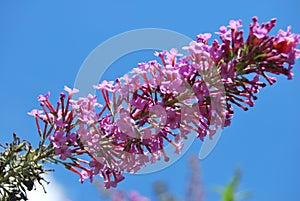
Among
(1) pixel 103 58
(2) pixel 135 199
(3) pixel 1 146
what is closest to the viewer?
(3) pixel 1 146

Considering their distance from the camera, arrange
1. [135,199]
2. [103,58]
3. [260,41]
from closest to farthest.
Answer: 1. [260,41]
2. [103,58]
3. [135,199]

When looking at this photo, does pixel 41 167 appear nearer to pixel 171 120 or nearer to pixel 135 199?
pixel 171 120

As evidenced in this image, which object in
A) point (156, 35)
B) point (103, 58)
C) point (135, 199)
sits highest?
point (135, 199)

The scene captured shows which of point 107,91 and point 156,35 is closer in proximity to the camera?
point 107,91

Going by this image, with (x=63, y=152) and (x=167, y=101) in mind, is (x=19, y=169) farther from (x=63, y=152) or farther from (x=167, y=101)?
(x=167, y=101)

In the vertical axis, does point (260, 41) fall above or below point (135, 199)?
below

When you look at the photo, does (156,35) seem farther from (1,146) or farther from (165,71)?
(1,146)

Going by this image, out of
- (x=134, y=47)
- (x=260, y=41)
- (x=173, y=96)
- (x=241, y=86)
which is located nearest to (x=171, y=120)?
(x=173, y=96)

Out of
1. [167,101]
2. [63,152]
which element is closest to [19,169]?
[63,152]
